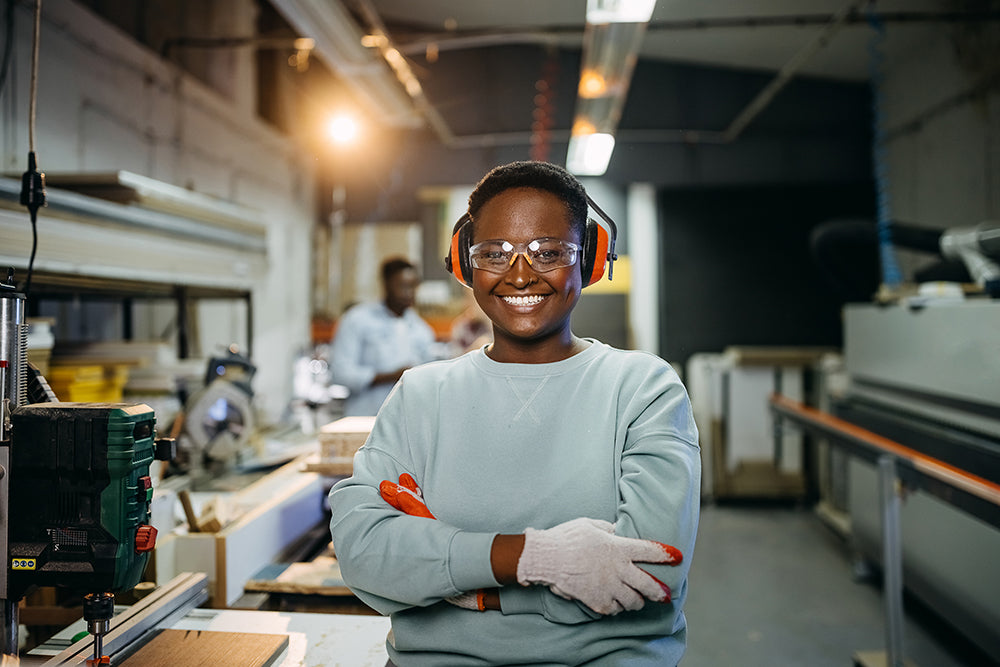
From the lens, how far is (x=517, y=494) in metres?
1.03

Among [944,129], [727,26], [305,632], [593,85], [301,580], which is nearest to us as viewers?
[305,632]

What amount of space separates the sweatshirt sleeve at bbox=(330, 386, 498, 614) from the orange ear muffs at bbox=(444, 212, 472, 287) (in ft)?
1.16

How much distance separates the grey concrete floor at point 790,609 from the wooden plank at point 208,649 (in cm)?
196

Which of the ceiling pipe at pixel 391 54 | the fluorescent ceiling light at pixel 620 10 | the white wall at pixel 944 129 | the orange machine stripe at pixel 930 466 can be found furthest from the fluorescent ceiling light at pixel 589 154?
the white wall at pixel 944 129

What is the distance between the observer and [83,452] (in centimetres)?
104

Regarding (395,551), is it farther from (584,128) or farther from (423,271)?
(423,271)

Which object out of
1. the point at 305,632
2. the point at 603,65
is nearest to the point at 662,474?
the point at 305,632

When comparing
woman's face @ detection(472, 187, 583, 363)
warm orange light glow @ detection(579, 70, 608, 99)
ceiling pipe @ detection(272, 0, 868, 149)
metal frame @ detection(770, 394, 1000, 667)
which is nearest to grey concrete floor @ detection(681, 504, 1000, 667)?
metal frame @ detection(770, 394, 1000, 667)

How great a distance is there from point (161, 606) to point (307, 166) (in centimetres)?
534

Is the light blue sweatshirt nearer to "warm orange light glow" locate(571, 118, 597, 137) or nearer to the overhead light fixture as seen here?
the overhead light fixture

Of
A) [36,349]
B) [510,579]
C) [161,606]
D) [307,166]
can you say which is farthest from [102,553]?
[307,166]

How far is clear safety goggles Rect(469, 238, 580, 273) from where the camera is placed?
3.44ft

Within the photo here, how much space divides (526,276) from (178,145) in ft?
11.9

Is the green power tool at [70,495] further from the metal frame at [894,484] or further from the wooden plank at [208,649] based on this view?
the metal frame at [894,484]
